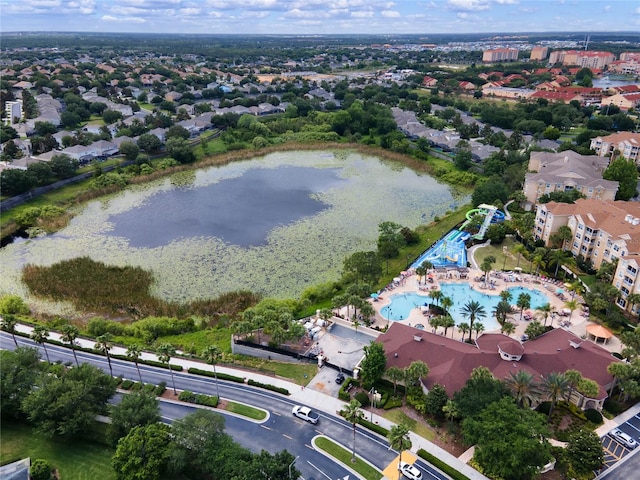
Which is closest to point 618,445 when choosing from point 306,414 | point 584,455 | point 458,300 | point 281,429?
point 584,455

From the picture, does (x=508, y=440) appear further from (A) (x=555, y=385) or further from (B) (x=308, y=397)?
(B) (x=308, y=397)

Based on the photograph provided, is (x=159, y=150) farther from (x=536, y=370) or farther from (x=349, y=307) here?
(x=536, y=370)

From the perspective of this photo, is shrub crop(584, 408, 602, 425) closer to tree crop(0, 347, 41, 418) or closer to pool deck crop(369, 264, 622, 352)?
pool deck crop(369, 264, 622, 352)

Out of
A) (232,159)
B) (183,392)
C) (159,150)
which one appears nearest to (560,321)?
(183,392)

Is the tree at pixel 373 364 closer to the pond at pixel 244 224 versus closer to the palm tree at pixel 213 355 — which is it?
the palm tree at pixel 213 355

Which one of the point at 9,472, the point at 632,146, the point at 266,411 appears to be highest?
the point at 632,146

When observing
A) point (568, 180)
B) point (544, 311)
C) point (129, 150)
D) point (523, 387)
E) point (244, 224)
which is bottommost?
point (544, 311)
